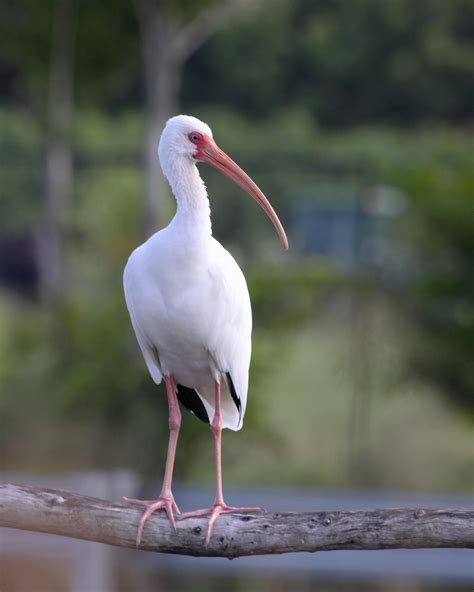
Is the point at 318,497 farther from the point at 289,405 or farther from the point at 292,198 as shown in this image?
the point at 292,198

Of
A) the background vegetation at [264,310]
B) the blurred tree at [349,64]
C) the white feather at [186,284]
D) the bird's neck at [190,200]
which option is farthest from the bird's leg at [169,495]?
the blurred tree at [349,64]

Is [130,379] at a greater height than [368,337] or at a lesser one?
lesser

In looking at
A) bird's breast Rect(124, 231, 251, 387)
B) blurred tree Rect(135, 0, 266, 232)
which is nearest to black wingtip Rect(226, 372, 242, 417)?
bird's breast Rect(124, 231, 251, 387)

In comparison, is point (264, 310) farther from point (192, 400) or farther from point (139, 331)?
point (139, 331)

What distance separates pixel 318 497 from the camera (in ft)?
29.9

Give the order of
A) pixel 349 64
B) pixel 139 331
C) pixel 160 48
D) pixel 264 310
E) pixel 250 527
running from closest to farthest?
pixel 250 527 < pixel 139 331 < pixel 264 310 < pixel 160 48 < pixel 349 64

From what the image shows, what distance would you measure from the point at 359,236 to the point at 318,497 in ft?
21.0

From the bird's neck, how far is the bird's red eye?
82 millimetres

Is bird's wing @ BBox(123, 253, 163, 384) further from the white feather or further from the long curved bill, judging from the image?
the long curved bill

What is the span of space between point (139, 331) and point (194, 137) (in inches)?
29.5

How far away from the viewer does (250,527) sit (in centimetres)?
400

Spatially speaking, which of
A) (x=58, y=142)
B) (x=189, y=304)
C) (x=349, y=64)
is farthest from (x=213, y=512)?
(x=349, y=64)

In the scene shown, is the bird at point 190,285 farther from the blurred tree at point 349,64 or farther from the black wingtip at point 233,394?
the blurred tree at point 349,64

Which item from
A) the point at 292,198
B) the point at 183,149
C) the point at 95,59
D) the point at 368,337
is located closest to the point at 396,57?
the point at 292,198
